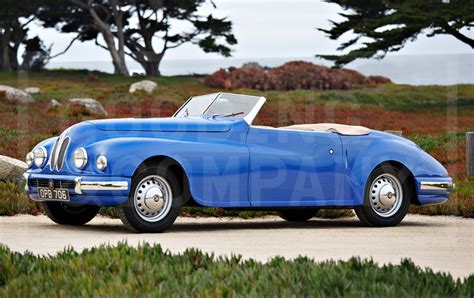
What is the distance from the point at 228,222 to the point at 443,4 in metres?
30.0

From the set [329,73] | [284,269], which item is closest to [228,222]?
[284,269]

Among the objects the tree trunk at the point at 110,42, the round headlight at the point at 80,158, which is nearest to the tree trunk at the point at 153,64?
the tree trunk at the point at 110,42

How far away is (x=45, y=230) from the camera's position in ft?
37.3

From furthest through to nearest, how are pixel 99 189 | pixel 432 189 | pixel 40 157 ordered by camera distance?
pixel 432 189, pixel 40 157, pixel 99 189

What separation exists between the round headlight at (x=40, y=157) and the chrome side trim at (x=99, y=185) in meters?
1.06

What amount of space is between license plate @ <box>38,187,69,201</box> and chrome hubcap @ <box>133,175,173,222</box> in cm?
79

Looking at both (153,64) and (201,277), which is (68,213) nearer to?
(201,277)

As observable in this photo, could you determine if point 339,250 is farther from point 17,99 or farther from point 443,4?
point 443,4

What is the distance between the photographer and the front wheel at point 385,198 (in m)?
12.1

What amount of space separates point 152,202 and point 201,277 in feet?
13.0

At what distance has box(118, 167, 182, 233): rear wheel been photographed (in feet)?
34.9

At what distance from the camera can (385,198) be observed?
12.1m

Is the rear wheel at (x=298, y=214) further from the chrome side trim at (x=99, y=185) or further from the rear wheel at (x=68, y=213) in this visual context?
the chrome side trim at (x=99, y=185)

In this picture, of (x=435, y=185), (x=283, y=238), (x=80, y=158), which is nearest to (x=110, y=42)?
(x=435, y=185)
